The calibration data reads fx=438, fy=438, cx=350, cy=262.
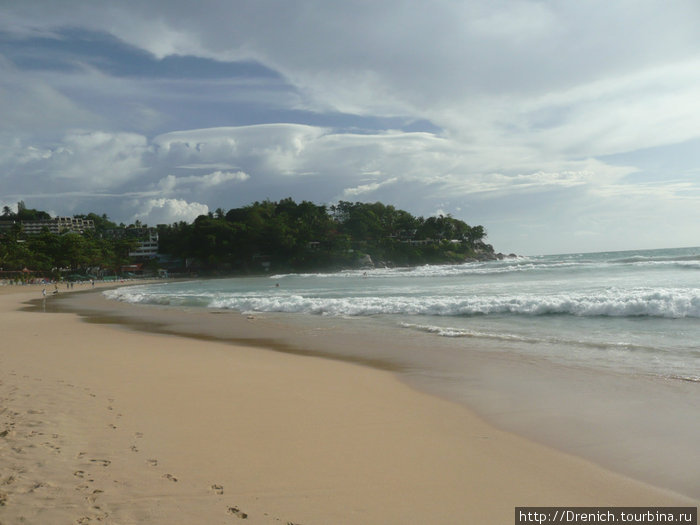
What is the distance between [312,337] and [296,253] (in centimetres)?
7189

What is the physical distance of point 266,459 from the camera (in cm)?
362

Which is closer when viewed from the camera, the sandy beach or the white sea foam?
the sandy beach

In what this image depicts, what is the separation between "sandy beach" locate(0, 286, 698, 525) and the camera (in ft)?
9.37

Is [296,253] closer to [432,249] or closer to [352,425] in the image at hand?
[432,249]

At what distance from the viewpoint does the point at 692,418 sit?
15.1ft

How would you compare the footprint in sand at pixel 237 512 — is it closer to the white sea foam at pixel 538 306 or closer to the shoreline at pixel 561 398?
the shoreline at pixel 561 398

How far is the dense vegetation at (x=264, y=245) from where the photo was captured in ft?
230

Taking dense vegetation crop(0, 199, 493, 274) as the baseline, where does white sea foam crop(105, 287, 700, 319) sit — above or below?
below

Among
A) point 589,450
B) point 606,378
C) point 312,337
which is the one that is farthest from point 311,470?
point 312,337

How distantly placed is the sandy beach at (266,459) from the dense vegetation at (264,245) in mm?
72192

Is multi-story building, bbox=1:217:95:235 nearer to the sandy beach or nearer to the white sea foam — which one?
the white sea foam

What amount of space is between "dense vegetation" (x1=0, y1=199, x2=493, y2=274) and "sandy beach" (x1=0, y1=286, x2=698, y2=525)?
237 feet

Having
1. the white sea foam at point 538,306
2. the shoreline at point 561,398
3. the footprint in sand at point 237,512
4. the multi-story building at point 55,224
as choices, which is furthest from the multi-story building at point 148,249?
the footprint in sand at point 237,512

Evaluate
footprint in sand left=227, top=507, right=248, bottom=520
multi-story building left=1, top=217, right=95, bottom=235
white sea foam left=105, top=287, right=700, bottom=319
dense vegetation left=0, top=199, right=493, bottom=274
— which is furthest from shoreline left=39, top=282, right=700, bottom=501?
multi-story building left=1, top=217, right=95, bottom=235
